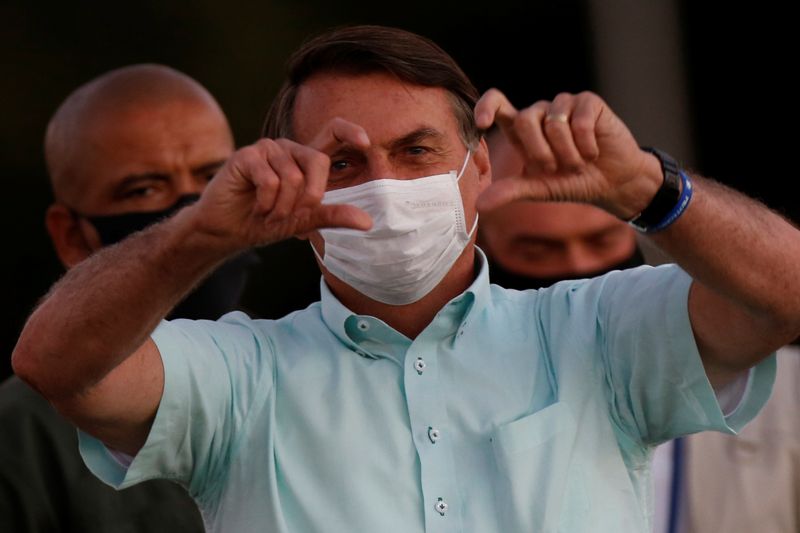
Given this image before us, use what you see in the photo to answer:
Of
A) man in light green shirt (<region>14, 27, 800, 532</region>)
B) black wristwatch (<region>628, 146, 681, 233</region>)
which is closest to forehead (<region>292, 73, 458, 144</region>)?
man in light green shirt (<region>14, 27, 800, 532</region>)

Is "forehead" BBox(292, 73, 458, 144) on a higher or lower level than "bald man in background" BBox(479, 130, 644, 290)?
higher

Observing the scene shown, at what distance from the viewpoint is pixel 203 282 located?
4.31 meters

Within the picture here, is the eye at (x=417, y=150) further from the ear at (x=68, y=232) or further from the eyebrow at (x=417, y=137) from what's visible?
the ear at (x=68, y=232)

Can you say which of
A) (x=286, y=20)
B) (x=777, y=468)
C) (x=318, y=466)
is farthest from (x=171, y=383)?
(x=286, y=20)

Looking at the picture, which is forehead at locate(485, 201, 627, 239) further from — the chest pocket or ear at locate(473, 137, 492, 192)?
the chest pocket

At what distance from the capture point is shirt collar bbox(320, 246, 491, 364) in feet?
9.64

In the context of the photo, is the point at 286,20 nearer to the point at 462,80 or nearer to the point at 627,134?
the point at 462,80

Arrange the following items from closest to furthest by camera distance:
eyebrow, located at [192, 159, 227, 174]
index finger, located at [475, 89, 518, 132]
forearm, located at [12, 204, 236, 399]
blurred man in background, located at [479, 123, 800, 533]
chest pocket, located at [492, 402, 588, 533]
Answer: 1. index finger, located at [475, 89, 518, 132]
2. forearm, located at [12, 204, 236, 399]
3. chest pocket, located at [492, 402, 588, 533]
4. blurred man in background, located at [479, 123, 800, 533]
5. eyebrow, located at [192, 159, 227, 174]

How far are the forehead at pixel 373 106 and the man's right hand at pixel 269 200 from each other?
375mm

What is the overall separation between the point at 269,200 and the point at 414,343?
1.67 ft

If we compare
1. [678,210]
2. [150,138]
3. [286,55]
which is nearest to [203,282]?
[150,138]

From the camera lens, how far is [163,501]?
3984mm

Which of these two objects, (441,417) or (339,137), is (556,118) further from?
(441,417)

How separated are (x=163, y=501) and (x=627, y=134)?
183 cm
